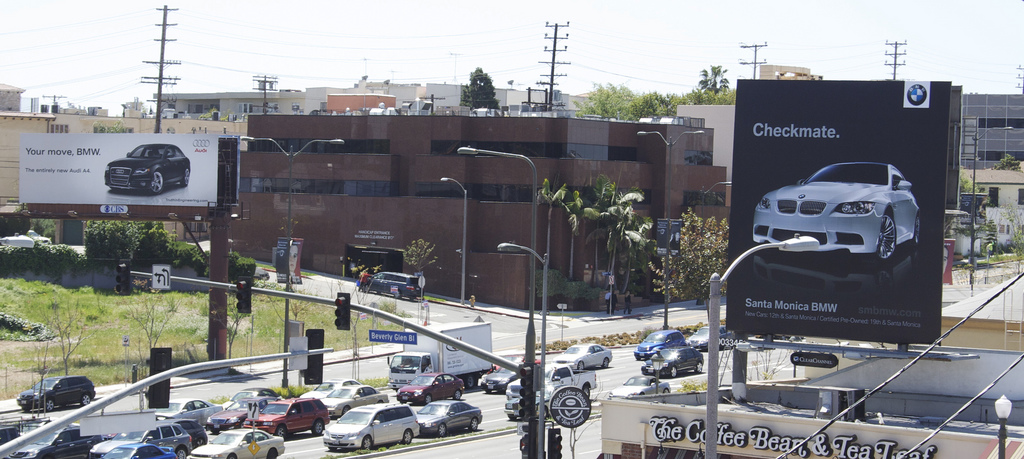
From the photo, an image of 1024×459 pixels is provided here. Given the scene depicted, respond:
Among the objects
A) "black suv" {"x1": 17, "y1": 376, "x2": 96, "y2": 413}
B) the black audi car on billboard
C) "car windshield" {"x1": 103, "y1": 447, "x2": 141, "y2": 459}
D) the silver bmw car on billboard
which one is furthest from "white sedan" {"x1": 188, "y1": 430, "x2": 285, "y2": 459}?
the black audi car on billboard

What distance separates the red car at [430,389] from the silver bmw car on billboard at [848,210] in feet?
63.5

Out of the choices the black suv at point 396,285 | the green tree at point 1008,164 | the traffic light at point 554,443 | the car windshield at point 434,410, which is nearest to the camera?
the traffic light at point 554,443

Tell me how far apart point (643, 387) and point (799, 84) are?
16445mm

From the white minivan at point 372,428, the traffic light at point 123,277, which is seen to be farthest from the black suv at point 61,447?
the white minivan at point 372,428

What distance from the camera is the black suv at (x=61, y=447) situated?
30.9m

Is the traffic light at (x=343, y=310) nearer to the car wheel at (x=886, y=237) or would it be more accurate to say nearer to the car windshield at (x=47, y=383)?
the car wheel at (x=886, y=237)

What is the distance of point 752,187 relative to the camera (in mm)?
27453

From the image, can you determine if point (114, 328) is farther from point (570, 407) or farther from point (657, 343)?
point (570, 407)

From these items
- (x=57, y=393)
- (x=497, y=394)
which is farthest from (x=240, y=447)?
(x=497, y=394)

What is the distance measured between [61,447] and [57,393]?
373 inches

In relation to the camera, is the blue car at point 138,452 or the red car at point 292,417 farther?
the red car at point 292,417

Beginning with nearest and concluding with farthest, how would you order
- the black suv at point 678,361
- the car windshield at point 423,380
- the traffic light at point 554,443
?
the traffic light at point 554,443
the car windshield at point 423,380
the black suv at point 678,361

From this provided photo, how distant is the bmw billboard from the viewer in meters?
25.9

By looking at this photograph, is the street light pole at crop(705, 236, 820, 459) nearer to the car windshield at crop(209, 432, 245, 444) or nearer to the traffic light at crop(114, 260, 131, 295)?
the traffic light at crop(114, 260, 131, 295)
